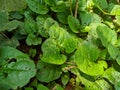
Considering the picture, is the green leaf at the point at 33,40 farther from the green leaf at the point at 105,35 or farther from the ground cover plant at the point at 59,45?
the green leaf at the point at 105,35

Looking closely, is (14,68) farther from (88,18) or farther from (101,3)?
(101,3)

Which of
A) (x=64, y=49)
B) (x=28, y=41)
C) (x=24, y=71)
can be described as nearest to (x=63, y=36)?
(x=64, y=49)

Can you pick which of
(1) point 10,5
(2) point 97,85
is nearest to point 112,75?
(2) point 97,85

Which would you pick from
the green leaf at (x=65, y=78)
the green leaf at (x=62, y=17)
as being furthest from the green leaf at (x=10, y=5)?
the green leaf at (x=65, y=78)

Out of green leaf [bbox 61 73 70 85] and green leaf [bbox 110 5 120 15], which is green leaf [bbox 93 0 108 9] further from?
green leaf [bbox 61 73 70 85]

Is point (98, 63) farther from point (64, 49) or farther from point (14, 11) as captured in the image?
point (14, 11)
